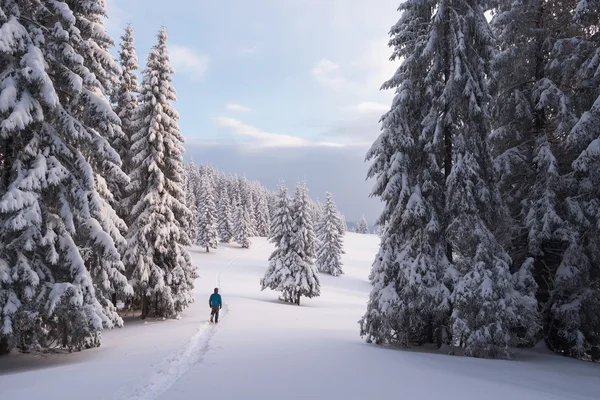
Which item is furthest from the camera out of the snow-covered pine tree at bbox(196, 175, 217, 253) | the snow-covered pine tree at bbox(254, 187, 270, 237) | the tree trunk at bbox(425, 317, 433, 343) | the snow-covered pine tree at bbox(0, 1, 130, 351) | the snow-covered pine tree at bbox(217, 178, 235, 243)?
the snow-covered pine tree at bbox(254, 187, 270, 237)

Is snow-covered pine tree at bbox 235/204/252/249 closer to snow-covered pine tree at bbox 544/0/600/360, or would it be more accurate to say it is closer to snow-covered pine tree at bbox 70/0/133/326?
snow-covered pine tree at bbox 70/0/133/326

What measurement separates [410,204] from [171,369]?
8729 millimetres

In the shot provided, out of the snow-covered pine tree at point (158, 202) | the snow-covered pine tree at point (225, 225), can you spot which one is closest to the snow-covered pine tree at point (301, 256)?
the snow-covered pine tree at point (158, 202)

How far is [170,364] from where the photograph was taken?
9625 millimetres

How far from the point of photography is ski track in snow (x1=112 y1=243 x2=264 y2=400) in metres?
7.18

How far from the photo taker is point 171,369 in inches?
360

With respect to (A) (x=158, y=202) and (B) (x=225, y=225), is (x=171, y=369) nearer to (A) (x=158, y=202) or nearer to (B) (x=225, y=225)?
(A) (x=158, y=202)

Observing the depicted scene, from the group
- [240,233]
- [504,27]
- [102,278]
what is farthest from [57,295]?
[240,233]

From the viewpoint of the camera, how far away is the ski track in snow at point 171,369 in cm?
718

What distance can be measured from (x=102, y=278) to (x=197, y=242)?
62.2 m

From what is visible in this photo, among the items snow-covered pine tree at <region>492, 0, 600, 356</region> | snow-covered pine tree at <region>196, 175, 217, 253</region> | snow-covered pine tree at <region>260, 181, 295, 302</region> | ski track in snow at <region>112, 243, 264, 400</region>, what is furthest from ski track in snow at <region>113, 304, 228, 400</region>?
snow-covered pine tree at <region>196, 175, 217, 253</region>

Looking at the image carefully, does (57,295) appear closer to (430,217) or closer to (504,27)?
(430,217)

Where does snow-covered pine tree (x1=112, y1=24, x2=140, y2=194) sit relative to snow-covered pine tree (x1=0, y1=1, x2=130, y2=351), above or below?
above

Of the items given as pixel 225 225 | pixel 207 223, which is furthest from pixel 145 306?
pixel 225 225
